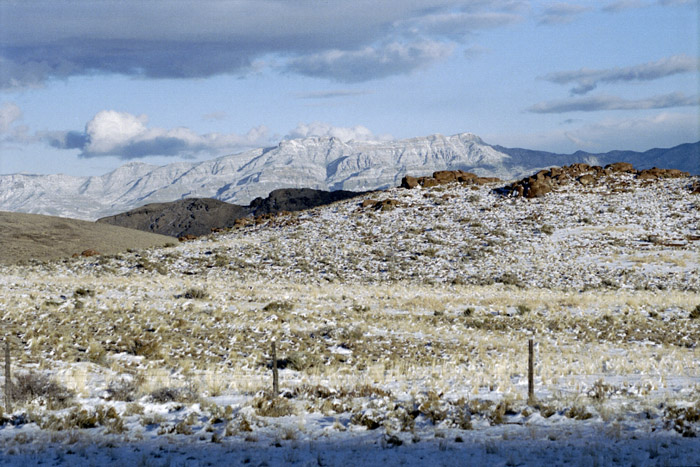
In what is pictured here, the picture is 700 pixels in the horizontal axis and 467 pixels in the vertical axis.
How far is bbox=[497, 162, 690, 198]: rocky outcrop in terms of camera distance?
180 feet

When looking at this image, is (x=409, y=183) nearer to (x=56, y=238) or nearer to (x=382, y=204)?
(x=382, y=204)

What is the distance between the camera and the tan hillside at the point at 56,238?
57.8m

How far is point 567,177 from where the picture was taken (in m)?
58.1

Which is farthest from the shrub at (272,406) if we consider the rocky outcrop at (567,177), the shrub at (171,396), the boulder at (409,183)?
the boulder at (409,183)

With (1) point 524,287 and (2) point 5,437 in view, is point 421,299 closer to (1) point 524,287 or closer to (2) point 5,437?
(1) point 524,287

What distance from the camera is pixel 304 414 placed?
11.2m

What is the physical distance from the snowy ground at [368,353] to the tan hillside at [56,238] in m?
19.7

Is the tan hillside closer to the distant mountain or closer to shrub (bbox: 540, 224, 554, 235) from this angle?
the distant mountain

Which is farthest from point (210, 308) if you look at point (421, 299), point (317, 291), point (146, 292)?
point (421, 299)

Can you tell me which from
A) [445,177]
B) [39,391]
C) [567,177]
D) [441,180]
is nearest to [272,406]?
[39,391]

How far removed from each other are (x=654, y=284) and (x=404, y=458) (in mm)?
29310

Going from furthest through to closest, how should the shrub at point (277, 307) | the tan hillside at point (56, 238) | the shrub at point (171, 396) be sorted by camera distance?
the tan hillside at point (56, 238) → the shrub at point (277, 307) → the shrub at point (171, 396)

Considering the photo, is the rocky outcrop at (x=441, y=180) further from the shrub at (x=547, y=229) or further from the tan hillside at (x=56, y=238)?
the tan hillside at (x=56, y=238)

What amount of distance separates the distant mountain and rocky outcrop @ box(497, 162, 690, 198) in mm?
61426
